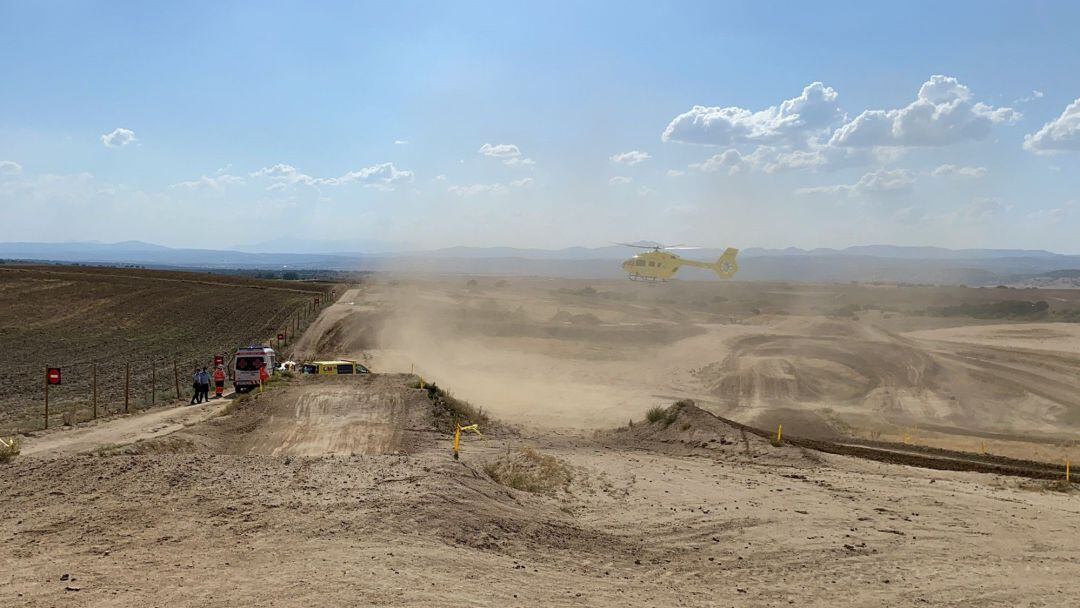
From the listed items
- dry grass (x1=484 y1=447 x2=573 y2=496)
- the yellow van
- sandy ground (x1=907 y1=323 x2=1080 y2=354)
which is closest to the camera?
dry grass (x1=484 y1=447 x2=573 y2=496)

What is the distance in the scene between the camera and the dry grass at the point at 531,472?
13.7 meters

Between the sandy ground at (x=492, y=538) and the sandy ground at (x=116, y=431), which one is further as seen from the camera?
the sandy ground at (x=116, y=431)

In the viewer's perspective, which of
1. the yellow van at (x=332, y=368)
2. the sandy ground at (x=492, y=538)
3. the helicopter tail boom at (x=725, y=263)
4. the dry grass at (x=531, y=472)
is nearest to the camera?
the sandy ground at (x=492, y=538)

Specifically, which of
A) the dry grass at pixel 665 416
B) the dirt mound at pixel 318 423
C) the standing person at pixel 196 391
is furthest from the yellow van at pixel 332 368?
the dry grass at pixel 665 416

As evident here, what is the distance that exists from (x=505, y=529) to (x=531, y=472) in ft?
14.7

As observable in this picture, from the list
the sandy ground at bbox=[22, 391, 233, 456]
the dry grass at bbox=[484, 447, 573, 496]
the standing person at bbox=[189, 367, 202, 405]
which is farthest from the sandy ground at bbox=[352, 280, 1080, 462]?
the sandy ground at bbox=[22, 391, 233, 456]

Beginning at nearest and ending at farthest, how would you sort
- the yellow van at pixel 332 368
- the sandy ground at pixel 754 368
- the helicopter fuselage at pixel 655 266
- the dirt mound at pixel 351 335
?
the sandy ground at pixel 754 368
the yellow van at pixel 332 368
the dirt mound at pixel 351 335
the helicopter fuselage at pixel 655 266

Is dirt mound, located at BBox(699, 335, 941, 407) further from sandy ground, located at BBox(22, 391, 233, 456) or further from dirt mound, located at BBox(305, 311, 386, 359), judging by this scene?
sandy ground, located at BBox(22, 391, 233, 456)

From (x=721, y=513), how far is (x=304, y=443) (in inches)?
434

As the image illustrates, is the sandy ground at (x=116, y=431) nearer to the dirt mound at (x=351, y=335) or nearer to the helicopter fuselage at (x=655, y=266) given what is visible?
the dirt mound at (x=351, y=335)

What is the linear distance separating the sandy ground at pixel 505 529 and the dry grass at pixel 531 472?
22 cm

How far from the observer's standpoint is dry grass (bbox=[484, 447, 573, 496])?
13703 mm

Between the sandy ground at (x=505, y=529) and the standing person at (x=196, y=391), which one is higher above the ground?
the sandy ground at (x=505, y=529)

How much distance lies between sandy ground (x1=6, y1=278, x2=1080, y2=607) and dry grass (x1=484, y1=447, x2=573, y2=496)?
8.9 inches
